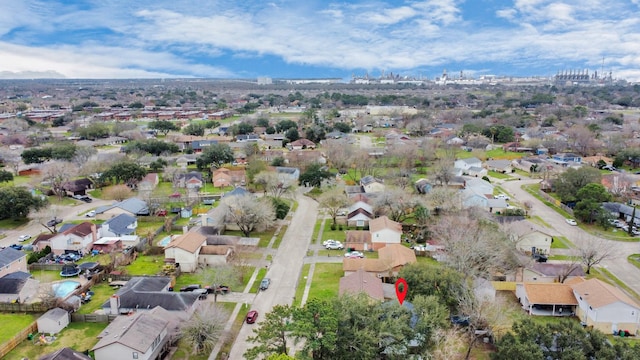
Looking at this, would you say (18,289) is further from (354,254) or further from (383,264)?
(383,264)

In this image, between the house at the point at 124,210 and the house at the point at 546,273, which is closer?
the house at the point at 546,273

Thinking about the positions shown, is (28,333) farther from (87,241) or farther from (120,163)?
(120,163)

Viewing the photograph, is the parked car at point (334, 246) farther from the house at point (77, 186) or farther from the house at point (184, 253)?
the house at point (77, 186)

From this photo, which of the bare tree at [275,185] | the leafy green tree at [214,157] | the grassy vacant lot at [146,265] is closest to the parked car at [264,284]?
the grassy vacant lot at [146,265]

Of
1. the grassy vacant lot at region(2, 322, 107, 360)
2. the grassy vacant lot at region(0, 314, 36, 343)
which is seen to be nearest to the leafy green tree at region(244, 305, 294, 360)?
the grassy vacant lot at region(2, 322, 107, 360)

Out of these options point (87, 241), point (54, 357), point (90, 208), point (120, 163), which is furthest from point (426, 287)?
point (120, 163)

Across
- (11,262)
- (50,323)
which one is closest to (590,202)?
(50,323)
